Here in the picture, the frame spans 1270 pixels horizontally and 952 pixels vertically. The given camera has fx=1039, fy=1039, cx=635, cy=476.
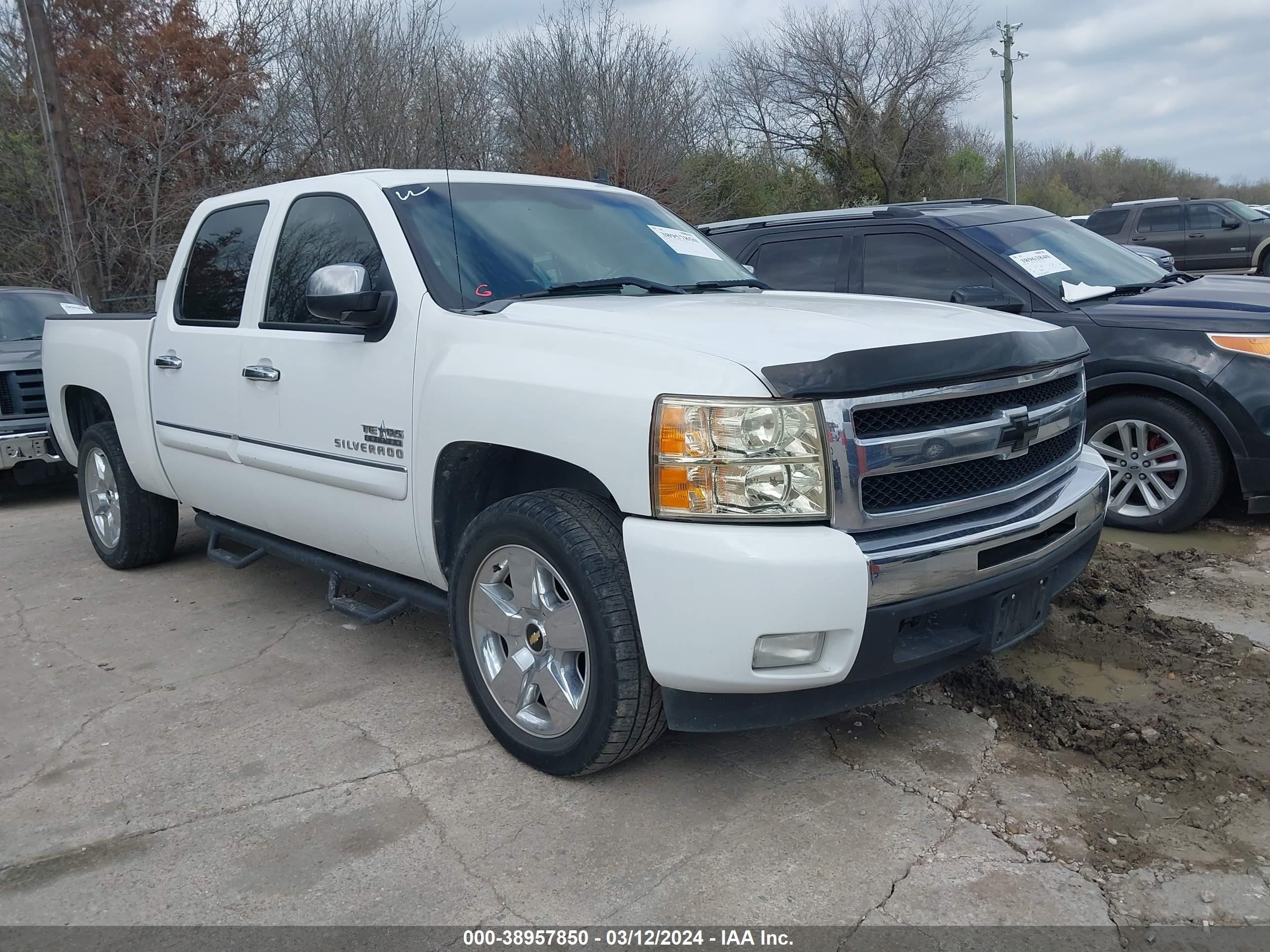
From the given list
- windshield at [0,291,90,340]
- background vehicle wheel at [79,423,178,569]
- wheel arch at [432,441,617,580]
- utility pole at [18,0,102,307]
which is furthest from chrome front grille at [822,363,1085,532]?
utility pole at [18,0,102,307]

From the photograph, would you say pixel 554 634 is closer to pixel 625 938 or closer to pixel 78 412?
pixel 625 938

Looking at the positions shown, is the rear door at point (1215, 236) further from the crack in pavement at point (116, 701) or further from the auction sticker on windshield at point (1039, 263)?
the crack in pavement at point (116, 701)

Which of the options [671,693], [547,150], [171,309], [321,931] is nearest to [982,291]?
[671,693]

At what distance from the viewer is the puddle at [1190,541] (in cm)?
516

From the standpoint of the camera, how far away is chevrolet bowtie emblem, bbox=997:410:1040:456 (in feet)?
9.70

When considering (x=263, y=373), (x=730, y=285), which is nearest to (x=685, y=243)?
(x=730, y=285)

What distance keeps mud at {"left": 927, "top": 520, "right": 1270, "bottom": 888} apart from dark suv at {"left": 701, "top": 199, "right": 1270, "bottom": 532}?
2.14ft

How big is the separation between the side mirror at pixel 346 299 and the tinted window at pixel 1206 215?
60.7 feet

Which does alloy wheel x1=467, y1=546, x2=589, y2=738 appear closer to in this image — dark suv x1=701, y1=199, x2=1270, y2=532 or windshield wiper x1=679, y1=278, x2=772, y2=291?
windshield wiper x1=679, y1=278, x2=772, y2=291

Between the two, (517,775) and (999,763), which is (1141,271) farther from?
(517,775)

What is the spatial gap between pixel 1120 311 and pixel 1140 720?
9.57ft

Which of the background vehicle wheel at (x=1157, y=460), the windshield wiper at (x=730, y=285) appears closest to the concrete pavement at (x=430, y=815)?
the windshield wiper at (x=730, y=285)

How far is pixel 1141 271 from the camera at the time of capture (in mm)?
6336

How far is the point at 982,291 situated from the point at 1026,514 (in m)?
2.78
